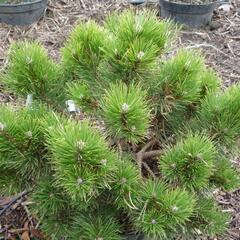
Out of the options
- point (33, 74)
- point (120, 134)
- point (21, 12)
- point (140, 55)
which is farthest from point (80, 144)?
point (21, 12)

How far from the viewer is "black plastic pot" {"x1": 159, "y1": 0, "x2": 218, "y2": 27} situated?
3.51 meters

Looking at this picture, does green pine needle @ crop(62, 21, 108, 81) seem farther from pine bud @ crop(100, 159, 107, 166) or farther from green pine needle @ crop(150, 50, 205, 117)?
pine bud @ crop(100, 159, 107, 166)

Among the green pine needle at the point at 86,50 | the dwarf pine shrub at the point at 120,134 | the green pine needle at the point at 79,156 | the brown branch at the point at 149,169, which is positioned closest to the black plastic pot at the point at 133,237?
the dwarf pine shrub at the point at 120,134

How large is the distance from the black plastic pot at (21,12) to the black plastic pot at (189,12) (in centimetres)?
87

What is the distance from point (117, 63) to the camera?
49.6 inches

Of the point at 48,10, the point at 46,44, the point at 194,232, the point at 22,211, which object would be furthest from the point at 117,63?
the point at 48,10

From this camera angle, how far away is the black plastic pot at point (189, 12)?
3.51 m

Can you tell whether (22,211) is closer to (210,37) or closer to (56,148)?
(56,148)

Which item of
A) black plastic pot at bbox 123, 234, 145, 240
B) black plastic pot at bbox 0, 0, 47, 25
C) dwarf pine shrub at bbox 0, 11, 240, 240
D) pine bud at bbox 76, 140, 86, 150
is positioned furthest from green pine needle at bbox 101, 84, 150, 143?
black plastic pot at bbox 0, 0, 47, 25

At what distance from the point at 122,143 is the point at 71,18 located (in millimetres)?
2365

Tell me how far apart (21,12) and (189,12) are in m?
1.15

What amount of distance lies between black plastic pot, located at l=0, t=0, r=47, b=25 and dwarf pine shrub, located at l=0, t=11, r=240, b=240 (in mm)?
2124

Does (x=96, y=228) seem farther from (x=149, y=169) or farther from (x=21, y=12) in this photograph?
(x=21, y=12)

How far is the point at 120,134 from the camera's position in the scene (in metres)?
1.22
